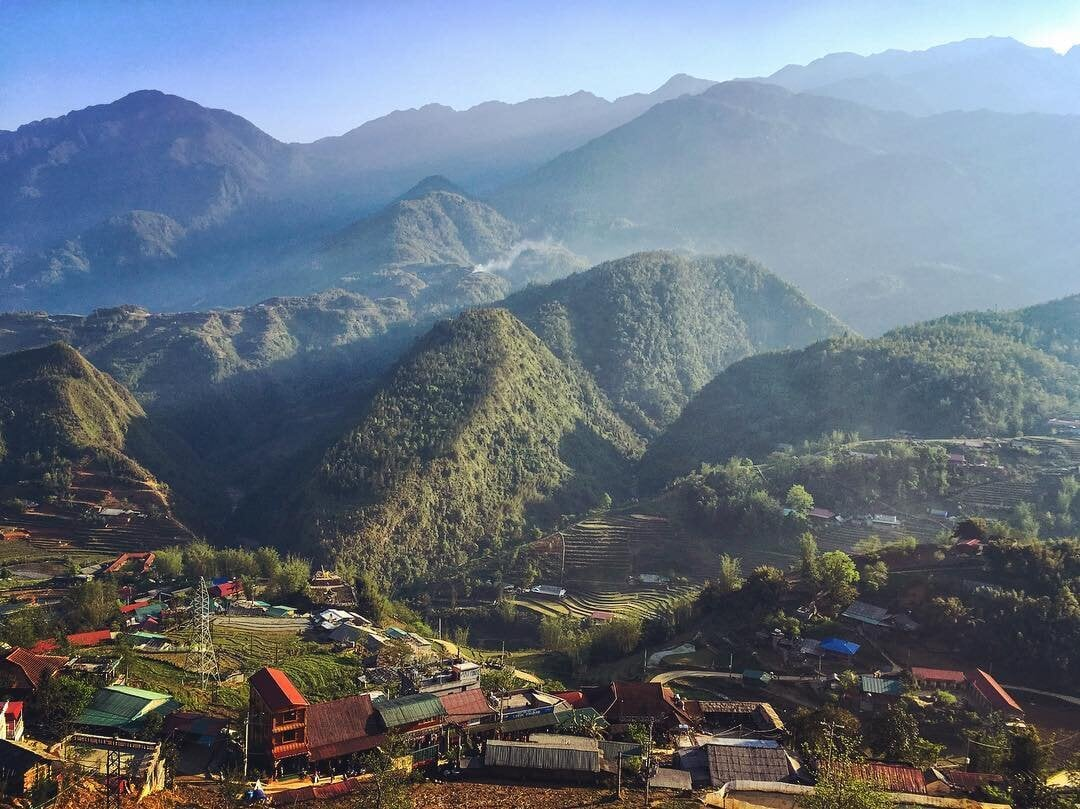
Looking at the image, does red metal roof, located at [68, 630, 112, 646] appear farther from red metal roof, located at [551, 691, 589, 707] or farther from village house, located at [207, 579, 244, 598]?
red metal roof, located at [551, 691, 589, 707]

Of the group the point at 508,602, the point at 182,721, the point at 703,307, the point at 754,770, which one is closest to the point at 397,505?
the point at 508,602

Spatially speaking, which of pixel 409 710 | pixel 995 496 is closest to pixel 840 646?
pixel 409 710

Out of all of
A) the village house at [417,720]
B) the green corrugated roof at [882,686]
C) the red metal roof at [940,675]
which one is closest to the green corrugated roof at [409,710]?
the village house at [417,720]

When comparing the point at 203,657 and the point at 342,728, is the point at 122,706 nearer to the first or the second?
the point at 203,657

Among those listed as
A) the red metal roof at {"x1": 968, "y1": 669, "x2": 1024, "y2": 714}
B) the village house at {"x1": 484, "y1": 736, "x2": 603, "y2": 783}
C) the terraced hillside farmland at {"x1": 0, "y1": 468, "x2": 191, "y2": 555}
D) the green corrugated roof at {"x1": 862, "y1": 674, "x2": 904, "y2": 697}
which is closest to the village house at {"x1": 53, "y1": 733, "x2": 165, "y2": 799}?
the village house at {"x1": 484, "y1": 736, "x2": 603, "y2": 783}

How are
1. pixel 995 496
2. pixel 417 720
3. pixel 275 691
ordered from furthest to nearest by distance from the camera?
pixel 995 496
pixel 417 720
pixel 275 691

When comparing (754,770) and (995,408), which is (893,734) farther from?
(995,408)
